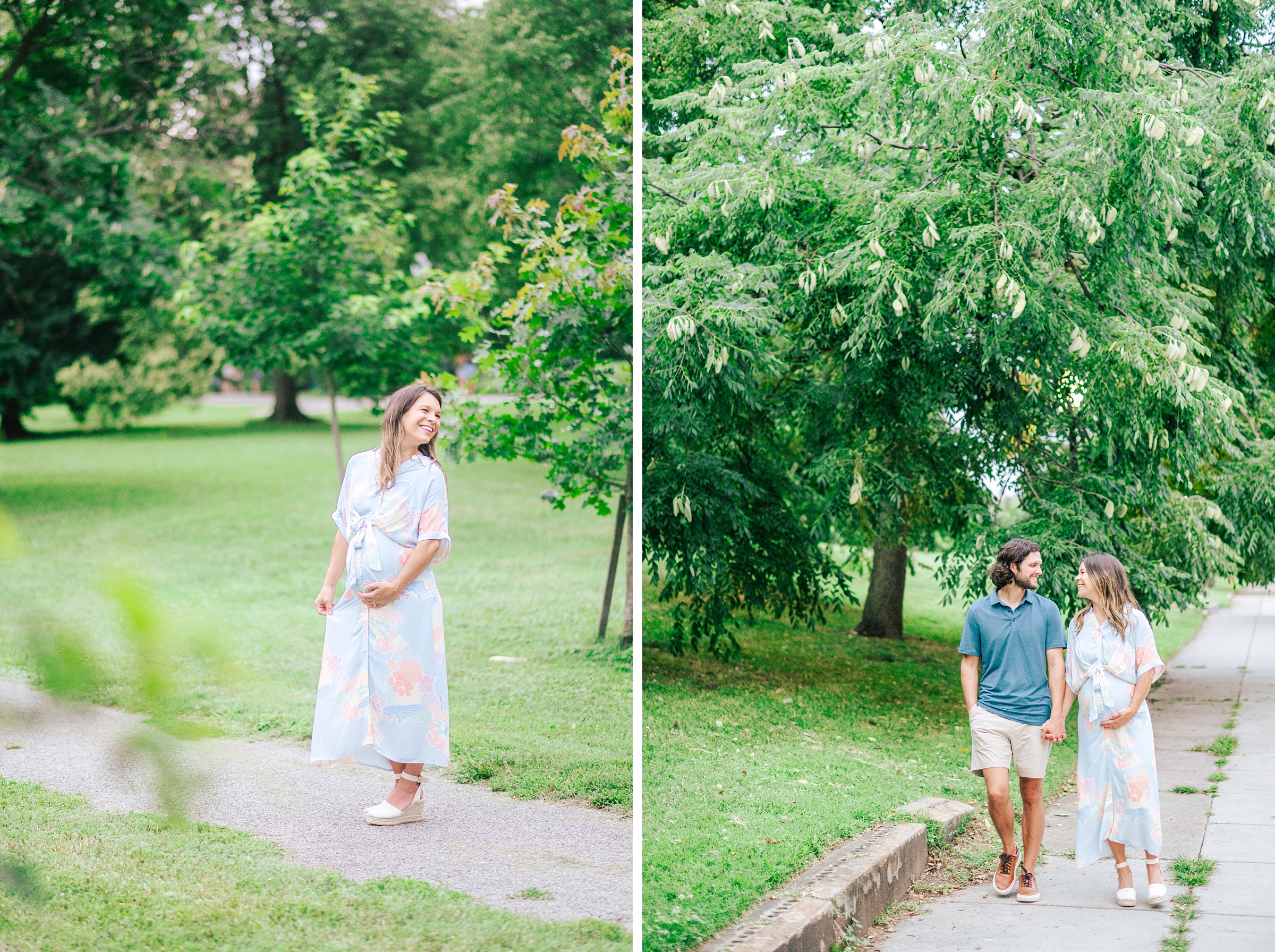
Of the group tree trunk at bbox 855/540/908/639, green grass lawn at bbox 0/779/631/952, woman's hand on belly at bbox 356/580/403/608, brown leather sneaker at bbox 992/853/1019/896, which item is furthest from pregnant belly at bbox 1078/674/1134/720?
tree trunk at bbox 855/540/908/639

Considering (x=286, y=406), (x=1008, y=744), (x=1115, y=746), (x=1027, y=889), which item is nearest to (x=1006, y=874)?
(x=1027, y=889)

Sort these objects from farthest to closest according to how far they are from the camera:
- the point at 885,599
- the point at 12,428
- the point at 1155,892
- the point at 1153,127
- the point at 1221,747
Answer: the point at 12,428 → the point at 885,599 → the point at 1221,747 → the point at 1153,127 → the point at 1155,892

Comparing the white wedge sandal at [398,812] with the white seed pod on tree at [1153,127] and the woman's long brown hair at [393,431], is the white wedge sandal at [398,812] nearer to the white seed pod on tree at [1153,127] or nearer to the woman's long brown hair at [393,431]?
the woman's long brown hair at [393,431]

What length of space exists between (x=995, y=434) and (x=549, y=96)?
1140 cm

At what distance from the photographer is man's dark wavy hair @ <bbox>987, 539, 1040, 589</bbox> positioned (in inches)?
169

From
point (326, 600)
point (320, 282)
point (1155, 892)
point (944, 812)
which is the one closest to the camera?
point (326, 600)

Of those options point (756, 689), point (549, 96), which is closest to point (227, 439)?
point (549, 96)

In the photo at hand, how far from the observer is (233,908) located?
3.33m

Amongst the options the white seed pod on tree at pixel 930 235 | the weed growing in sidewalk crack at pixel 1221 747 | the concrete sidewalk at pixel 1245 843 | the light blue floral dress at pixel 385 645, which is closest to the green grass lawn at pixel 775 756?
the weed growing in sidewalk crack at pixel 1221 747

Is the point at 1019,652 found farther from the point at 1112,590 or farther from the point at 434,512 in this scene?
the point at 434,512

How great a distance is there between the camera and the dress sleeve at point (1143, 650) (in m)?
4.21

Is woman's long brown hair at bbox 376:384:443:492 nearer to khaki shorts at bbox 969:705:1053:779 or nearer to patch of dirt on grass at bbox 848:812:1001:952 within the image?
patch of dirt on grass at bbox 848:812:1001:952

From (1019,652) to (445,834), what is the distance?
2265 millimetres

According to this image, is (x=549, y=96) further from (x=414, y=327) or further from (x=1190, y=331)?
(x=1190, y=331)
